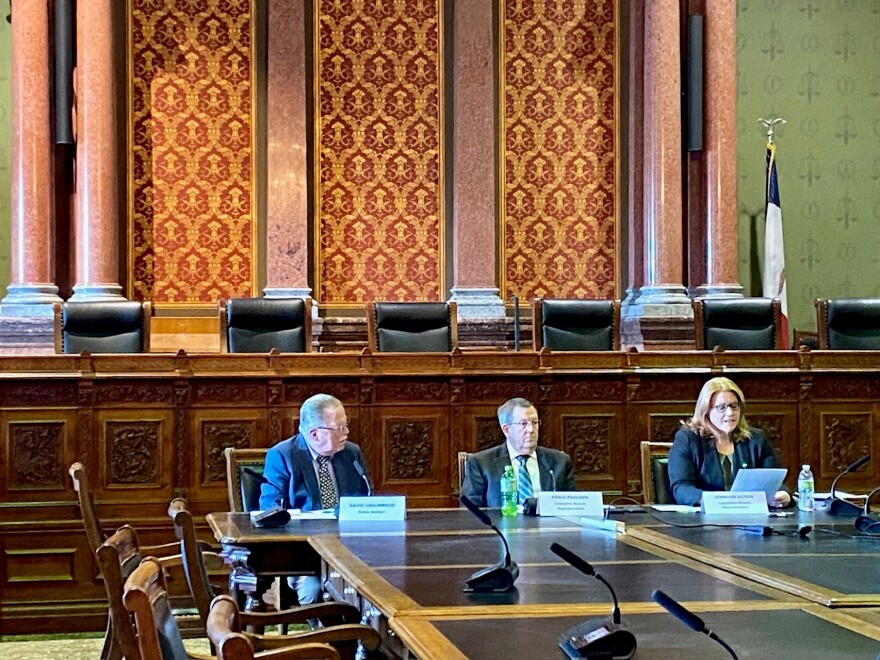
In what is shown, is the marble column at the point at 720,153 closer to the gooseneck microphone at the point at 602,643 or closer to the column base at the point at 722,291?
the column base at the point at 722,291

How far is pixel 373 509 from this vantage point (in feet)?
14.9

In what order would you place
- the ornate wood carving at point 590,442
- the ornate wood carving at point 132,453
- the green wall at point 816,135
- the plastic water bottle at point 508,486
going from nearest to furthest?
the plastic water bottle at point 508,486 < the ornate wood carving at point 132,453 < the ornate wood carving at point 590,442 < the green wall at point 816,135

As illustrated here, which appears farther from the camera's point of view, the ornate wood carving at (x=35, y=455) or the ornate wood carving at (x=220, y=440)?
the ornate wood carving at (x=220, y=440)

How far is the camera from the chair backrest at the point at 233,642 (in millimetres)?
1720

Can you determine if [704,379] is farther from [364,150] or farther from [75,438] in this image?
[364,150]

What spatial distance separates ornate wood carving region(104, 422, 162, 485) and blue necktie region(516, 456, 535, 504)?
1.89 m

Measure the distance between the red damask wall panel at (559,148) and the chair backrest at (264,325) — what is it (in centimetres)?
243

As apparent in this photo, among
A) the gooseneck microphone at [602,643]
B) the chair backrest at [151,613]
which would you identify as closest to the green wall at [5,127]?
the chair backrest at [151,613]

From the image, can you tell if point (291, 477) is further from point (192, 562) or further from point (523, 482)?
point (192, 562)

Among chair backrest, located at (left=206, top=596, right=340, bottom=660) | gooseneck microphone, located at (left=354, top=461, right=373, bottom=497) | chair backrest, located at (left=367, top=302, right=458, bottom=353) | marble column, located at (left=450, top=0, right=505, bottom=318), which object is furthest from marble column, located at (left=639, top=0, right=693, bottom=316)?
chair backrest, located at (left=206, top=596, right=340, bottom=660)

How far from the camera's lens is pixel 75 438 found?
616cm

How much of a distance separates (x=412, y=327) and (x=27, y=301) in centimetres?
262

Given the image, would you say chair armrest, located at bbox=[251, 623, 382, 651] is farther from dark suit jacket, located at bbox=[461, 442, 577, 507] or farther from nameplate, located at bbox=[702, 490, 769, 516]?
dark suit jacket, located at bbox=[461, 442, 577, 507]

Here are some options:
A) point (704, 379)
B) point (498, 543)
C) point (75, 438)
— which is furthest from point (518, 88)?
point (498, 543)
